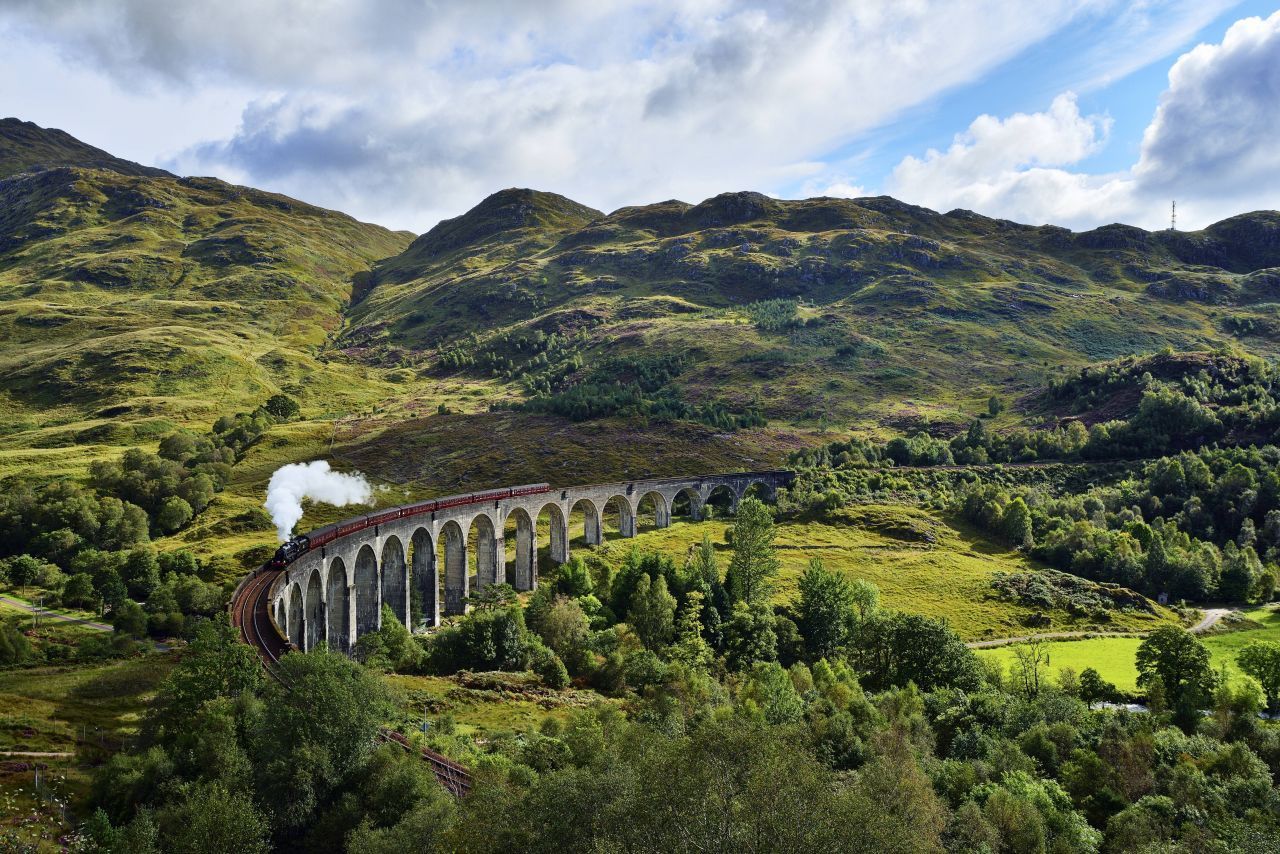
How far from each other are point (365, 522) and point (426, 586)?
11.5m

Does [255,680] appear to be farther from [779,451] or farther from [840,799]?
[779,451]

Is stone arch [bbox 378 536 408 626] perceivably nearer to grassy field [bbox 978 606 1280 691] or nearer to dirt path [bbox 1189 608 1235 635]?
grassy field [bbox 978 606 1280 691]

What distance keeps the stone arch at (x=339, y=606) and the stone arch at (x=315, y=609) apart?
2.61 m

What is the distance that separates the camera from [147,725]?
1465 inches

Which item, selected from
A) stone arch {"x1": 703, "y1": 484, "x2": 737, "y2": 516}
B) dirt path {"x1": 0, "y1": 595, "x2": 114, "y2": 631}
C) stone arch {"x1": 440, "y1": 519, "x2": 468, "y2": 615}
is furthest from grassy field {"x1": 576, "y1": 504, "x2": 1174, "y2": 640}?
dirt path {"x1": 0, "y1": 595, "x2": 114, "y2": 631}

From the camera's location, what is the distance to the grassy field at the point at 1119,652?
6272cm

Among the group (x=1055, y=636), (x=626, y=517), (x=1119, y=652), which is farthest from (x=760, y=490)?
(x=1119, y=652)

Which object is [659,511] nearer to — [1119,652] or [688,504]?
[688,504]

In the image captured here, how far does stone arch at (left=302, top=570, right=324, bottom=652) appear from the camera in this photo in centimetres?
5612

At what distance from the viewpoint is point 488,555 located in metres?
81.4

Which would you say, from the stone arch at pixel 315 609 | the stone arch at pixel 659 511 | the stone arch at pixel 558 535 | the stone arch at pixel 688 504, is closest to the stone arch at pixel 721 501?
the stone arch at pixel 688 504

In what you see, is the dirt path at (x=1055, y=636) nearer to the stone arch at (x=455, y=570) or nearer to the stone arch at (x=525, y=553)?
the stone arch at (x=525, y=553)

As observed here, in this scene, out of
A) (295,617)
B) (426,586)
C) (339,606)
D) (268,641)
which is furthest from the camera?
(426,586)

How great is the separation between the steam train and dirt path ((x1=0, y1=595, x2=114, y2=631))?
13.4m
